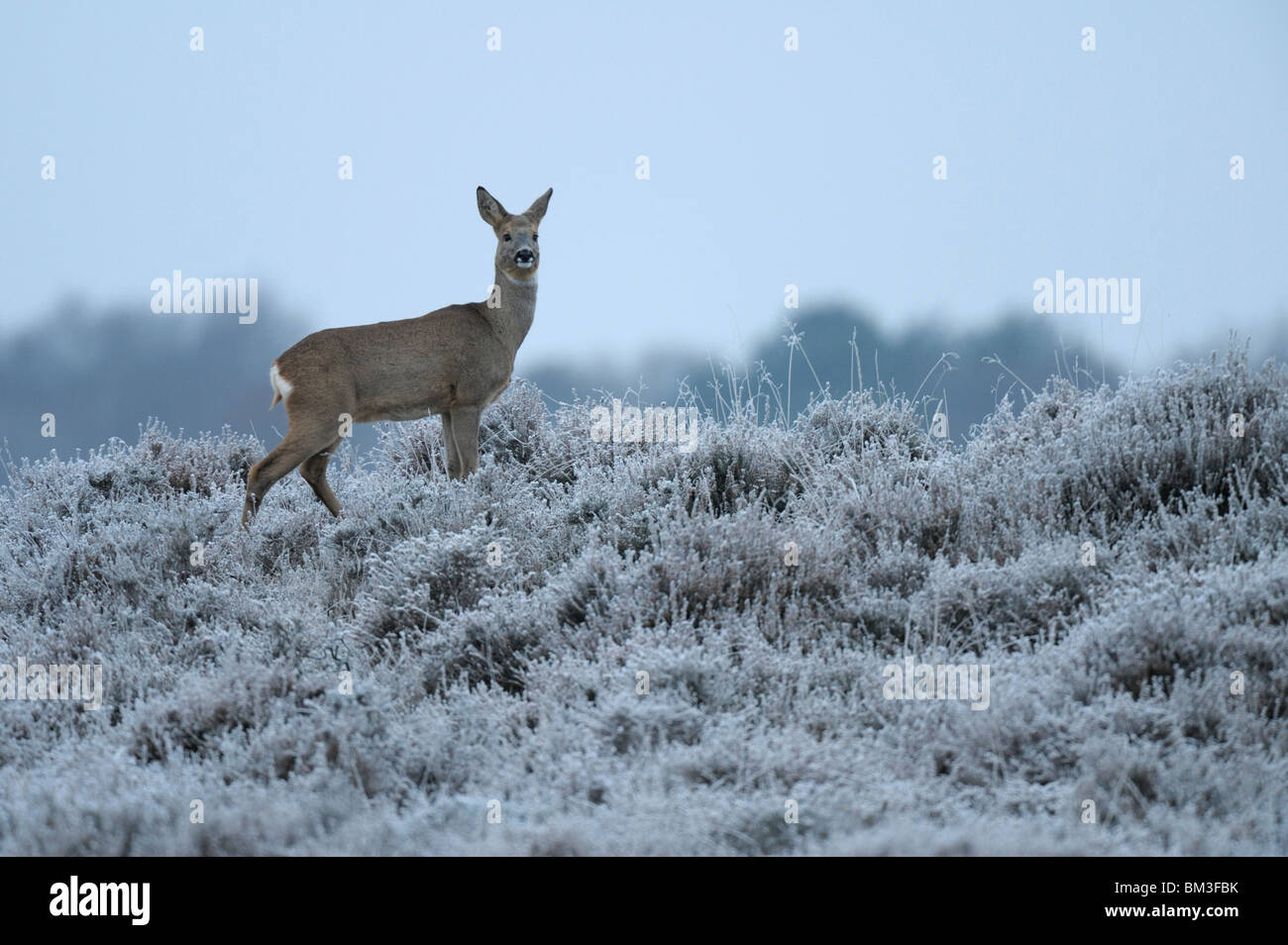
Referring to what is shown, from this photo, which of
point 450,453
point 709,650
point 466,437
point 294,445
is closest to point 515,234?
point 466,437

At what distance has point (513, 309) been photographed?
9.59 meters

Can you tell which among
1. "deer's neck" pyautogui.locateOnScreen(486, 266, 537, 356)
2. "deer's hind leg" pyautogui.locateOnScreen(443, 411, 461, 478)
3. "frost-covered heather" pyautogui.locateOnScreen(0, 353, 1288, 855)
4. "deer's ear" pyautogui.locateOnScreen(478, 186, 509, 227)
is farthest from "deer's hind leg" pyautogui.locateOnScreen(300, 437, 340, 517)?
"deer's ear" pyautogui.locateOnScreen(478, 186, 509, 227)

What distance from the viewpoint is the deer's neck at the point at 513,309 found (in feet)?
31.0

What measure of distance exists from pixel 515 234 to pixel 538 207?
1.23 feet

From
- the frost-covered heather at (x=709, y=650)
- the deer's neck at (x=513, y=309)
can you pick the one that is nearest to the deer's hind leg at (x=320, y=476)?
the frost-covered heather at (x=709, y=650)

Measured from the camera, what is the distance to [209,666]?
5.57m

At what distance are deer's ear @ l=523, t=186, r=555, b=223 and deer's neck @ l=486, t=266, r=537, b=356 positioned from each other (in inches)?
19.8

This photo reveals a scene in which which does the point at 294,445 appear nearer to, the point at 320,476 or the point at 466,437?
the point at 320,476

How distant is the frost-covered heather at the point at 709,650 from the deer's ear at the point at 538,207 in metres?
2.14

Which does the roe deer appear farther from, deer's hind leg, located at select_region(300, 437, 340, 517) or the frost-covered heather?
the frost-covered heather

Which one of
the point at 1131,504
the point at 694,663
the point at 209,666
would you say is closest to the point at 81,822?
the point at 209,666

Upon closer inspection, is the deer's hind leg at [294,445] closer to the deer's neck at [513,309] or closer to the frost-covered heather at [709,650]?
the frost-covered heather at [709,650]

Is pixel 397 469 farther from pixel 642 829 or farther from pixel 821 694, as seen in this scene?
pixel 642 829

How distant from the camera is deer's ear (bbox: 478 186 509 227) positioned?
371 inches
